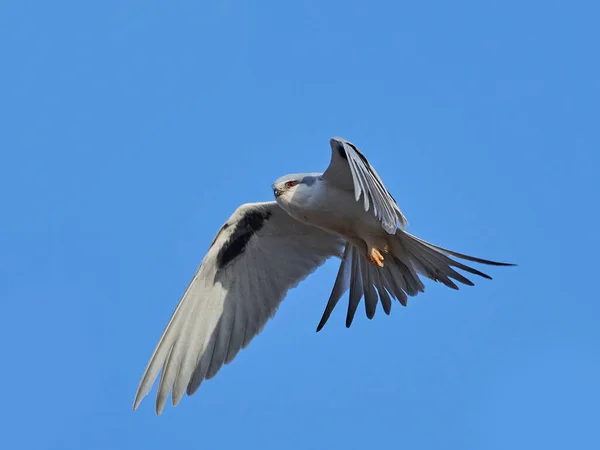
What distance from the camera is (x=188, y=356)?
36.7 ft

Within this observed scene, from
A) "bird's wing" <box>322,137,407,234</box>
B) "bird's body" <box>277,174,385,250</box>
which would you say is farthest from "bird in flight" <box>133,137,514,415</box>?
"bird's wing" <box>322,137,407,234</box>

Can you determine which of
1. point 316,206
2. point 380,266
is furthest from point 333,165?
point 380,266

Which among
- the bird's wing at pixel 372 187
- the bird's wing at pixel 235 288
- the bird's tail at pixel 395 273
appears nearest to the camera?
the bird's wing at pixel 372 187

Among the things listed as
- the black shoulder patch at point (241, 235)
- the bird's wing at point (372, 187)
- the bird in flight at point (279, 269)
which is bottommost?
the bird's wing at point (372, 187)

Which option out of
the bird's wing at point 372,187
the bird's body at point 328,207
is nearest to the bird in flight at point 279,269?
the bird's body at point 328,207

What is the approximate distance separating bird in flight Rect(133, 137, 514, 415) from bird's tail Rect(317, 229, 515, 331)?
1 centimetres

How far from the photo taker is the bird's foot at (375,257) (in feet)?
33.4

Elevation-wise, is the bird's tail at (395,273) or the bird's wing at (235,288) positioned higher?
the bird's wing at (235,288)

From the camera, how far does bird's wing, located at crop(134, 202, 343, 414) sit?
36.6 ft

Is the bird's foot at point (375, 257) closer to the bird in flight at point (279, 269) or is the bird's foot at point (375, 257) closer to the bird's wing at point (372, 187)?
the bird in flight at point (279, 269)

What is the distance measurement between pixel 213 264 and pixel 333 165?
2.47m

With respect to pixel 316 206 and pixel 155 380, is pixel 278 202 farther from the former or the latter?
pixel 155 380

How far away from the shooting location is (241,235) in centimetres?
1137

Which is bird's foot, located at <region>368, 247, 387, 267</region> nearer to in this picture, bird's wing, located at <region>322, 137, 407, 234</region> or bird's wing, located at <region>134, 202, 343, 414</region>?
bird's wing, located at <region>322, 137, 407, 234</region>
